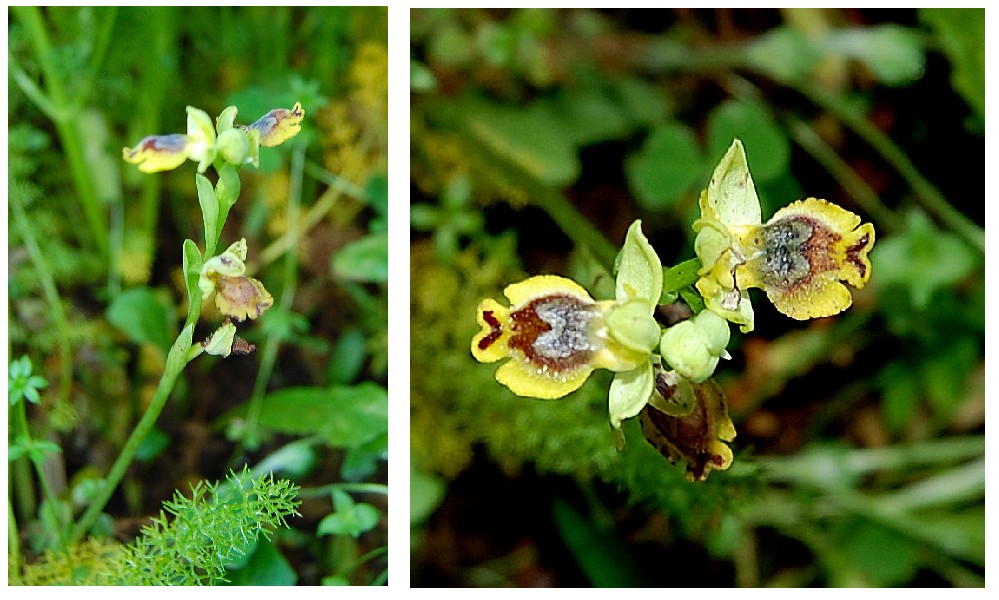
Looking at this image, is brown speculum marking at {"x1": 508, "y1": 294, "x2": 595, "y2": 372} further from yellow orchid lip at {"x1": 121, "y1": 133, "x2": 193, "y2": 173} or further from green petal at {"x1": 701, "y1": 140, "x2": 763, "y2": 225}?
yellow orchid lip at {"x1": 121, "y1": 133, "x2": 193, "y2": 173}

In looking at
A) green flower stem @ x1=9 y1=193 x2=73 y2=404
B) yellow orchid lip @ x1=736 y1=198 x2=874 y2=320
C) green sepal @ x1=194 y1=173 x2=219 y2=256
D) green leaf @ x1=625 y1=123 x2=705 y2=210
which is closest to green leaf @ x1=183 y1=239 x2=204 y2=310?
green sepal @ x1=194 y1=173 x2=219 y2=256

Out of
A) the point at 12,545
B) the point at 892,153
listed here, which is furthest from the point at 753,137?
the point at 12,545

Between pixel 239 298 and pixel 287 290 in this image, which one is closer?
pixel 239 298

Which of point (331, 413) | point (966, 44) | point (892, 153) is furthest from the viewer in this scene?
point (892, 153)

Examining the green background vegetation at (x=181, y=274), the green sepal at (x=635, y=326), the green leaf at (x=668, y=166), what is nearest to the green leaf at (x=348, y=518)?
the green background vegetation at (x=181, y=274)

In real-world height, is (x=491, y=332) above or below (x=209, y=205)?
below

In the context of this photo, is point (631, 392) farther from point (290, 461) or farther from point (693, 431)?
point (290, 461)

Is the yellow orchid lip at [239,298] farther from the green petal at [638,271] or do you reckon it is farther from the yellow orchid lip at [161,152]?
Answer: the green petal at [638,271]
